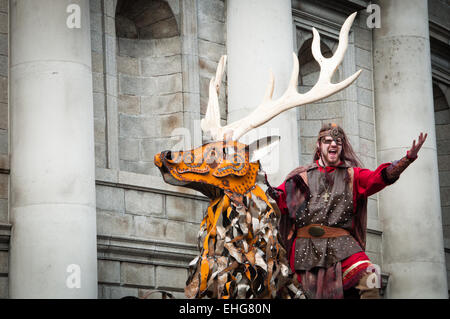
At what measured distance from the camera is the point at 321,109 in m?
17.5

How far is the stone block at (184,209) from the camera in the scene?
14.1 m

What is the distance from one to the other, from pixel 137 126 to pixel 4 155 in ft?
8.98

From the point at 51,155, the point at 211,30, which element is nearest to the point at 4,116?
the point at 51,155

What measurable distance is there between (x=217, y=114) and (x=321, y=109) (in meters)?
7.59

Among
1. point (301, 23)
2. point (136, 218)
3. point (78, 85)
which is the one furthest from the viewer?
point (301, 23)

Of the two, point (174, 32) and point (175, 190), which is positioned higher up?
point (174, 32)

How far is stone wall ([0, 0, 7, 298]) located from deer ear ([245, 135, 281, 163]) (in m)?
3.48

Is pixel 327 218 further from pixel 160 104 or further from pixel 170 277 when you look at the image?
pixel 160 104

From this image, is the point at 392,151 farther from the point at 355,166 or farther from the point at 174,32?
the point at 355,166

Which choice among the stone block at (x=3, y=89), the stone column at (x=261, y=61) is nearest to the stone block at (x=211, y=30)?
the stone column at (x=261, y=61)

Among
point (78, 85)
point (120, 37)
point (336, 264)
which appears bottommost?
point (336, 264)

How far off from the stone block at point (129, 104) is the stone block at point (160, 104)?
0.07 meters

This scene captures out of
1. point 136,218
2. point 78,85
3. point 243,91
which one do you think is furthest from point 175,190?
point 78,85

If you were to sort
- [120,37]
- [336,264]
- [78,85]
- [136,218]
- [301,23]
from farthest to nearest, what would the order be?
[301,23]
[120,37]
[136,218]
[78,85]
[336,264]
